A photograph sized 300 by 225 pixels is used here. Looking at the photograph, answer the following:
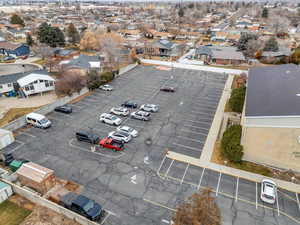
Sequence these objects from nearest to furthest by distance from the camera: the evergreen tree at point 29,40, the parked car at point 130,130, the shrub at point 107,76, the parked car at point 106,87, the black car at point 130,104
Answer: the parked car at point 130,130, the black car at point 130,104, the parked car at point 106,87, the shrub at point 107,76, the evergreen tree at point 29,40

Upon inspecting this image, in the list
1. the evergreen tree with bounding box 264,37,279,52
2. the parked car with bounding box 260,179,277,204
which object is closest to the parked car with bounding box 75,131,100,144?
the parked car with bounding box 260,179,277,204

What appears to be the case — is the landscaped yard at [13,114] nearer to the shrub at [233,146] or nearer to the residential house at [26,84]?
the residential house at [26,84]

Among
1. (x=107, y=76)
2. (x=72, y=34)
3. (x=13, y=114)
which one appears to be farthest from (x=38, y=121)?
(x=72, y=34)

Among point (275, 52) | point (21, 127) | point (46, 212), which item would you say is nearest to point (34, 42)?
point (21, 127)

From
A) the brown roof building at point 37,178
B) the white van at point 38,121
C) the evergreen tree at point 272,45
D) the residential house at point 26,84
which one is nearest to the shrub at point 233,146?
the brown roof building at point 37,178

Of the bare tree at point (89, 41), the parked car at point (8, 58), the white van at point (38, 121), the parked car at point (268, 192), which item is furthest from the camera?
the bare tree at point (89, 41)

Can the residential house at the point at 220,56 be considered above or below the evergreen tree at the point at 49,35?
below

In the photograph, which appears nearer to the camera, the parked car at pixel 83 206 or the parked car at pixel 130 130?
the parked car at pixel 83 206

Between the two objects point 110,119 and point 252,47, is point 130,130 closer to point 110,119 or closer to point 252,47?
point 110,119
